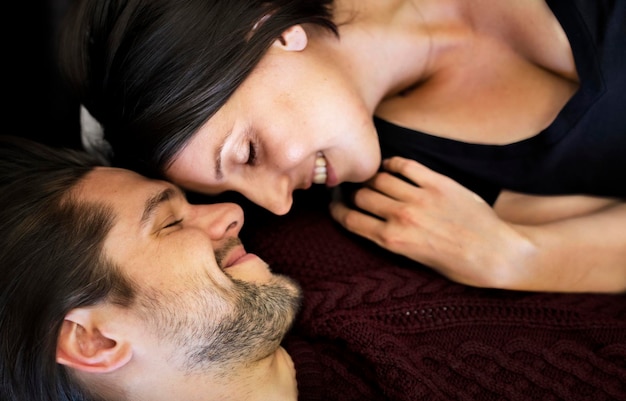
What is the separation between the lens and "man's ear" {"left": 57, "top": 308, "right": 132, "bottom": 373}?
1.02 m

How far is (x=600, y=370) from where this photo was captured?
1155 millimetres

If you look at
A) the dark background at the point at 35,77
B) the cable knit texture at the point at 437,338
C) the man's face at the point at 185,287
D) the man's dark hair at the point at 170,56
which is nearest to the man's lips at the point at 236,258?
the man's face at the point at 185,287

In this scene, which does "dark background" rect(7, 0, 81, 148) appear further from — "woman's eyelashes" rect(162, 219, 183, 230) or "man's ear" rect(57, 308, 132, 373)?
"man's ear" rect(57, 308, 132, 373)

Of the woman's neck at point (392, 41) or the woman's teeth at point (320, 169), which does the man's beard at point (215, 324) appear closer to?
the woman's teeth at point (320, 169)

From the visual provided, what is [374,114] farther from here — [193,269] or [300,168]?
[193,269]

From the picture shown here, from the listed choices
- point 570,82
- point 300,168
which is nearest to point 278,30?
point 300,168

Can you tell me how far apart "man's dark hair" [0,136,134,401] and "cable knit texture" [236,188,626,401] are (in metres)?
0.38

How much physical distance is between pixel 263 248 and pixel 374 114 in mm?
409

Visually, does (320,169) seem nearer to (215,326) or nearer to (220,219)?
(220,219)

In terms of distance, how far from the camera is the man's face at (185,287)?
41.8 inches

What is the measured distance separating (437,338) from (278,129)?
491 mm

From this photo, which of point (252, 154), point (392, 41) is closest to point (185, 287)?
point (252, 154)

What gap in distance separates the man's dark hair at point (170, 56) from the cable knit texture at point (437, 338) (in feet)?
1.20

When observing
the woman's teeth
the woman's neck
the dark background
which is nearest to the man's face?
the woman's teeth
